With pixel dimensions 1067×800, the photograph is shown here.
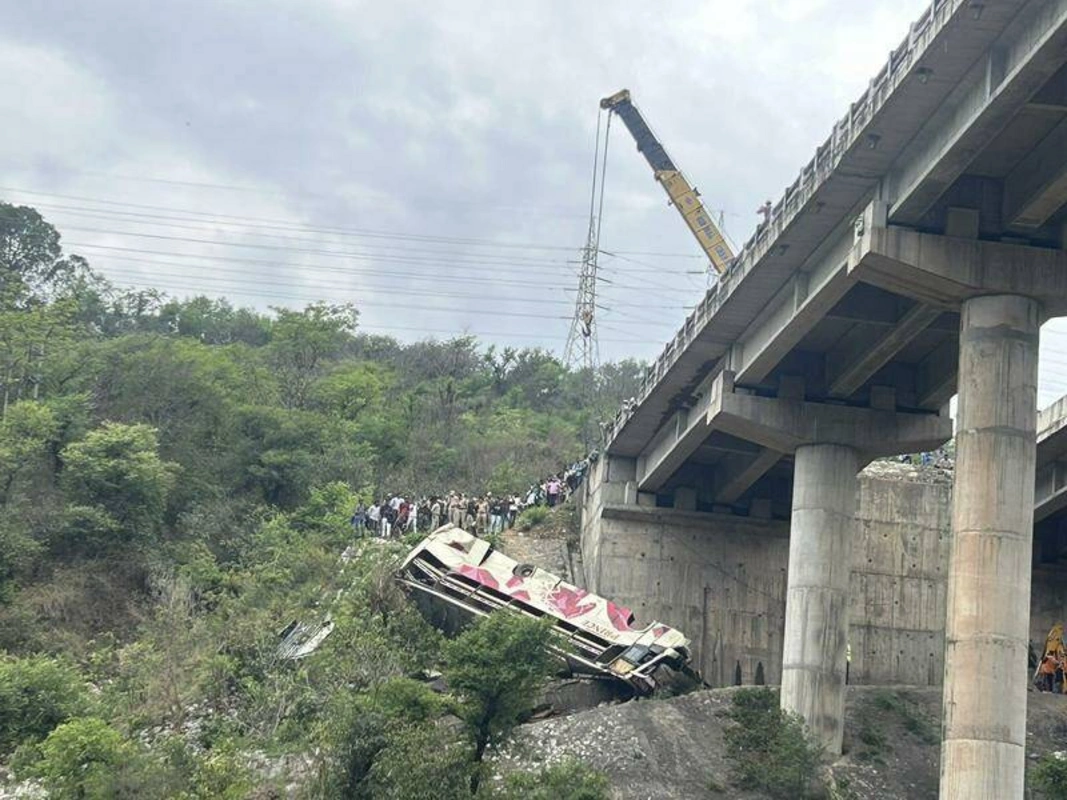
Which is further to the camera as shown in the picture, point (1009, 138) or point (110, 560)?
point (110, 560)

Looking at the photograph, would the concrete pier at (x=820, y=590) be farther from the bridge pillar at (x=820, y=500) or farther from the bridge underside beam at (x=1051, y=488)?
the bridge underside beam at (x=1051, y=488)

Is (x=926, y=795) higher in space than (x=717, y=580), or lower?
lower

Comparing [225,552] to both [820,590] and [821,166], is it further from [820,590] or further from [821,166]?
[821,166]

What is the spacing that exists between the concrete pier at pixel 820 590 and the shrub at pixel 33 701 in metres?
17.8

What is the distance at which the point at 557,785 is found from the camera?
2942 centimetres

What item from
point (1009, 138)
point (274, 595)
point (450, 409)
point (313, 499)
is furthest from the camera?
point (450, 409)

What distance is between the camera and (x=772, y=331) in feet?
126

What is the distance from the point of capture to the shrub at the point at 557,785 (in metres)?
29.1

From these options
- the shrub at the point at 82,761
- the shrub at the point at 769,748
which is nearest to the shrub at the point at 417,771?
the shrub at the point at 82,761

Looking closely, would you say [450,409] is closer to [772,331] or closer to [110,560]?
[110,560]

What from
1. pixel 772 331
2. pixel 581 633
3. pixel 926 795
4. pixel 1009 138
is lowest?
pixel 926 795

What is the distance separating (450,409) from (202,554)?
2910cm

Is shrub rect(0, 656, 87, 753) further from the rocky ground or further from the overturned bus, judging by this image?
the rocky ground

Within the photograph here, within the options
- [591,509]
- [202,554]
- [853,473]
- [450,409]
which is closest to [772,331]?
[853,473]
